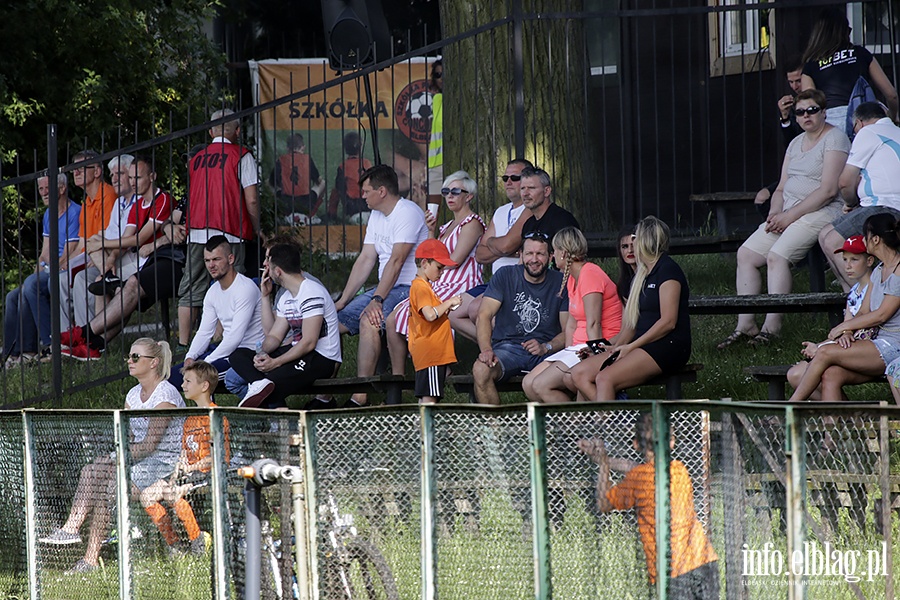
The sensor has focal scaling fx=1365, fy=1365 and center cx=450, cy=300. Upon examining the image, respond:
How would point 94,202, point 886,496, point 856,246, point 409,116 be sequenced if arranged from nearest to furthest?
point 886,496, point 856,246, point 94,202, point 409,116

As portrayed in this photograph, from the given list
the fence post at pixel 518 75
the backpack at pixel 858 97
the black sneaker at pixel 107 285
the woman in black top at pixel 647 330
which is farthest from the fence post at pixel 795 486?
the black sneaker at pixel 107 285

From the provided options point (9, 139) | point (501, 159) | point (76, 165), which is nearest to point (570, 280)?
point (501, 159)

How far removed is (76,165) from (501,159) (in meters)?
3.40

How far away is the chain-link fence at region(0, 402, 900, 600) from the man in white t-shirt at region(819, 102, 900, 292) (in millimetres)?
3716

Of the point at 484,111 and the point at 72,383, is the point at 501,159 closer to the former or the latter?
the point at 484,111

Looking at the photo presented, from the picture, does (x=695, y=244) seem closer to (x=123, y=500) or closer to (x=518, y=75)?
(x=518, y=75)

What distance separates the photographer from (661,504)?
4773 mm

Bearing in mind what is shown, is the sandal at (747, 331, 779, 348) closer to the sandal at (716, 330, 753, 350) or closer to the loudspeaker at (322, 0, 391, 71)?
the sandal at (716, 330, 753, 350)

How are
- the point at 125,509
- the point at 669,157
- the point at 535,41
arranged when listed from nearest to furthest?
the point at 125,509, the point at 535,41, the point at 669,157

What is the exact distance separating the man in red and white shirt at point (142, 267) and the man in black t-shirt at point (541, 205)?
2.87m

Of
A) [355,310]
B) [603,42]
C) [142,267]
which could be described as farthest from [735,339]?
[603,42]

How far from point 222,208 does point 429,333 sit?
2.44 metres

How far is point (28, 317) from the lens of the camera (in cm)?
1072

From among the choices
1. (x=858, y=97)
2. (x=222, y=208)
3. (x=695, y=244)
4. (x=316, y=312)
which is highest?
(x=858, y=97)
